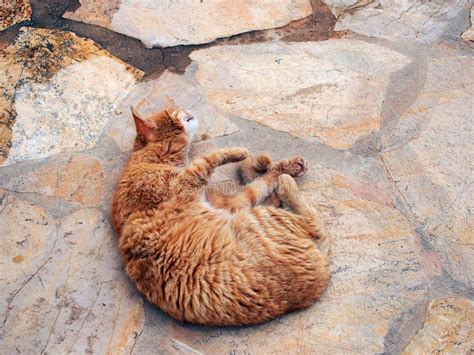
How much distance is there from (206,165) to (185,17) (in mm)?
1541

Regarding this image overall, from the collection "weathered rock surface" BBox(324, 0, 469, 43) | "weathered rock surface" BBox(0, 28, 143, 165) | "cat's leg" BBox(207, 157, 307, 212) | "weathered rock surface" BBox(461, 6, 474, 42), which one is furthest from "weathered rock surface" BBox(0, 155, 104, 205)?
"weathered rock surface" BBox(461, 6, 474, 42)

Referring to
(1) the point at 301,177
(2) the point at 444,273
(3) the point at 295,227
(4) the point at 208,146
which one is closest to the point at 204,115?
(4) the point at 208,146

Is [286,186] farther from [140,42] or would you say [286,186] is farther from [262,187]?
[140,42]

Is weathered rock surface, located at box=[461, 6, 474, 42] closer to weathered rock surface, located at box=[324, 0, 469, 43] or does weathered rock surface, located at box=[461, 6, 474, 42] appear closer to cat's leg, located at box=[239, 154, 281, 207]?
weathered rock surface, located at box=[324, 0, 469, 43]

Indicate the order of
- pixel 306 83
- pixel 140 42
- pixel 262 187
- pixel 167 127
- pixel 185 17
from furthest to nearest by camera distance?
pixel 185 17
pixel 140 42
pixel 306 83
pixel 167 127
pixel 262 187

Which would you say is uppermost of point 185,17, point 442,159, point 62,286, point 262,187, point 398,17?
point 398,17

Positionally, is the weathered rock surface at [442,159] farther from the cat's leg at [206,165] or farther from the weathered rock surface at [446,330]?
the cat's leg at [206,165]

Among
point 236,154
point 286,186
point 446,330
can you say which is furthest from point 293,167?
point 446,330

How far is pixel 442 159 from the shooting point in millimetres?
3549

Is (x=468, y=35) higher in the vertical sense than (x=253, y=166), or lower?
higher

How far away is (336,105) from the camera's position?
12.7 feet

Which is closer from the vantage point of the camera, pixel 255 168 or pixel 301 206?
pixel 301 206

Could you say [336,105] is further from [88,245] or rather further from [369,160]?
[88,245]

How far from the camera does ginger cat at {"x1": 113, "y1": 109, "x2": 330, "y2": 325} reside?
2.88 meters
